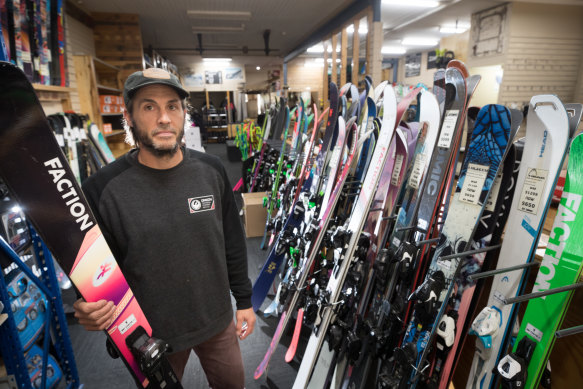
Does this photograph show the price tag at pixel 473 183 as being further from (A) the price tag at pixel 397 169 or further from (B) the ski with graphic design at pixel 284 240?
(B) the ski with graphic design at pixel 284 240

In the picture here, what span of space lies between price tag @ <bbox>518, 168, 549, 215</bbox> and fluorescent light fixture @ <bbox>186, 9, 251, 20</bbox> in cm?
591

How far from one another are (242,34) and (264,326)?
750 cm

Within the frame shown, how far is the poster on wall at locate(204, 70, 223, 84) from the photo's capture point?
1221cm

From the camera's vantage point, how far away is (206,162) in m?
1.18

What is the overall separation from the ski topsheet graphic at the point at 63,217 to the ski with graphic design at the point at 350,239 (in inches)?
26.4

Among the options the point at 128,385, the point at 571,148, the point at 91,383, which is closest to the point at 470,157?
the point at 571,148

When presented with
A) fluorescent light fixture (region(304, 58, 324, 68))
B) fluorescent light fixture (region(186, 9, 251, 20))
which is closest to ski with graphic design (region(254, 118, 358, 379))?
fluorescent light fixture (region(186, 9, 251, 20))

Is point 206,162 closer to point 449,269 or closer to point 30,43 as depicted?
point 449,269

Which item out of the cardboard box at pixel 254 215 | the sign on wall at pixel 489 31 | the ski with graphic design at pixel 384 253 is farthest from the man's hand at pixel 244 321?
the sign on wall at pixel 489 31

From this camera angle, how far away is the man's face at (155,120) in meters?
1.01

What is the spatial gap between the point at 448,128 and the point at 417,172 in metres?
0.22

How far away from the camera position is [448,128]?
1.18 meters

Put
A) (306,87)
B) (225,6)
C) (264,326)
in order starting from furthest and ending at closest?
(306,87)
(225,6)
(264,326)

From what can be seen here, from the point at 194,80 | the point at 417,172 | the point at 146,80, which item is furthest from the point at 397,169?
the point at 194,80
